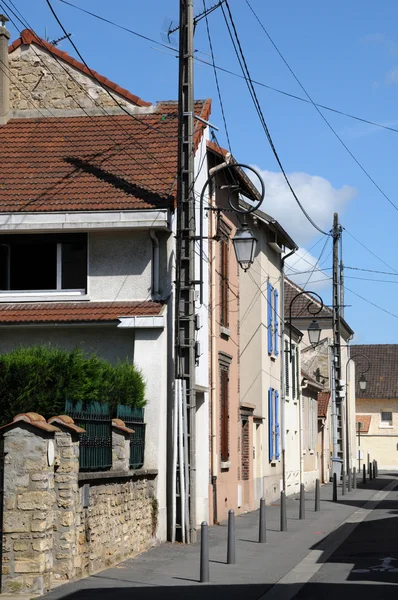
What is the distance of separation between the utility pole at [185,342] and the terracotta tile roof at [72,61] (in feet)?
14.0

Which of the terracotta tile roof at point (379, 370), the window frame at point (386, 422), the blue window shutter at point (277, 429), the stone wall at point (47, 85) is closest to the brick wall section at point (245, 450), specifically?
the blue window shutter at point (277, 429)

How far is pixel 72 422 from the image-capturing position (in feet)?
42.1

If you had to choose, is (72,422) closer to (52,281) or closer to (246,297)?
(52,281)

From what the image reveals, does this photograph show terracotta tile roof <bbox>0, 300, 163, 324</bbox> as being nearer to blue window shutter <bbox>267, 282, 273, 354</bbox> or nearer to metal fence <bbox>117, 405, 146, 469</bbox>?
metal fence <bbox>117, 405, 146, 469</bbox>

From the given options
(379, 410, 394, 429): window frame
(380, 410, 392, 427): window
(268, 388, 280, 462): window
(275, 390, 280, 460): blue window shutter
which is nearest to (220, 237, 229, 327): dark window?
(268, 388, 280, 462): window

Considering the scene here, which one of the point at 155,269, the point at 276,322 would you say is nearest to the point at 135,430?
the point at 155,269

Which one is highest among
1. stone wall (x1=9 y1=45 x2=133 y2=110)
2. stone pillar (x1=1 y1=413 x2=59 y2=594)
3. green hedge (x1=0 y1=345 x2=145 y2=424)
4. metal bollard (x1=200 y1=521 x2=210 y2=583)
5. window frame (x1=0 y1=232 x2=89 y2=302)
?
stone wall (x1=9 y1=45 x2=133 y2=110)

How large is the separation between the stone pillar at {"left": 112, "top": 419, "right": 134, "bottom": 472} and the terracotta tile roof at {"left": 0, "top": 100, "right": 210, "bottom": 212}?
14.5 feet

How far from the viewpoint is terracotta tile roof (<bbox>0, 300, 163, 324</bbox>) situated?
59.3 feet

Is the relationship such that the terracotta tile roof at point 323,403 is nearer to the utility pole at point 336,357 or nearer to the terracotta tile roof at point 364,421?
the utility pole at point 336,357

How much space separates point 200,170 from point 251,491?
992cm

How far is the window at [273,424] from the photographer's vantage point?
31375 mm

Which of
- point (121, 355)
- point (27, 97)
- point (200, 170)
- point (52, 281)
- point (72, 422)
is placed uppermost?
point (27, 97)

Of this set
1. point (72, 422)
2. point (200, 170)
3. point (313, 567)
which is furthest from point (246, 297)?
point (72, 422)
